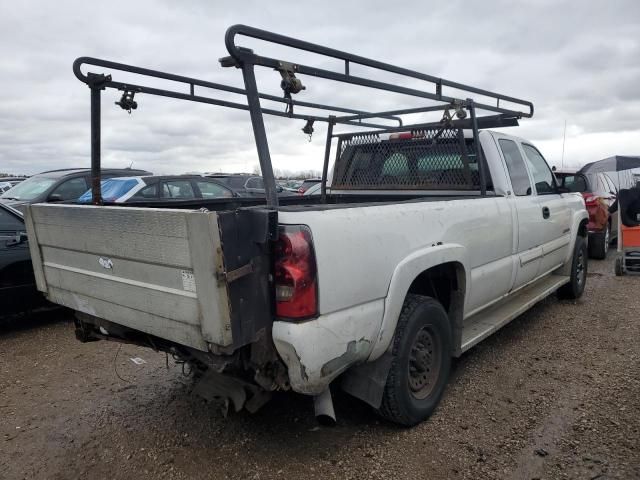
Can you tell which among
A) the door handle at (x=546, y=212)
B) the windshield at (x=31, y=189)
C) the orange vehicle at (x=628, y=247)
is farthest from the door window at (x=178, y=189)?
the orange vehicle at (x=628, y=247)

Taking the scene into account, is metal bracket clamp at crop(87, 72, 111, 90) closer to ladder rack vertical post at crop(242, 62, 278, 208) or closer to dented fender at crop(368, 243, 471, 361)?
ladder rack vertical post at crop(242, 62, 278, 208)

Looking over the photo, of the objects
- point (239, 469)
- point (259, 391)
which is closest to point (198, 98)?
point (259, 391)

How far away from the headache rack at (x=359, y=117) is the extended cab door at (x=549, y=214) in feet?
1.67

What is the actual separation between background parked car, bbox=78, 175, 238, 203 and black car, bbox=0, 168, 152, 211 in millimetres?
328

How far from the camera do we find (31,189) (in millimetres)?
8984

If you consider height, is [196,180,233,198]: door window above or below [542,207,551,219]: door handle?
above

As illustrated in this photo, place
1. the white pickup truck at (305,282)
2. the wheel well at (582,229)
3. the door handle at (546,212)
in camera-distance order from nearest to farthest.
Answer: the white pickup truck at (305,282), the door handle at (546,212), the wheel well at (582,229)

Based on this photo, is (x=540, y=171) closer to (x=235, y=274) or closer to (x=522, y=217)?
(x=522, y=217)

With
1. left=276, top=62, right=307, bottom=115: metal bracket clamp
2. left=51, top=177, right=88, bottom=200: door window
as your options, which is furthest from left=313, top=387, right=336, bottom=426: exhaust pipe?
left=51, top=177, right=88, bottom=200: door window

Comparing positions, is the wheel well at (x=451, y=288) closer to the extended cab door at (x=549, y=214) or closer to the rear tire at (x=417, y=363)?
the rear tire at (x=417, y=363)

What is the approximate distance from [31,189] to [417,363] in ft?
27.5

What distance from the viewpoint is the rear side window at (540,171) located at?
193 inches

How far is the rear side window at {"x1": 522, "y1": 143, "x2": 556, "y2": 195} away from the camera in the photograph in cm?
490

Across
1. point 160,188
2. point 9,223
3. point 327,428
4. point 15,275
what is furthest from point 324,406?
point 160,188
